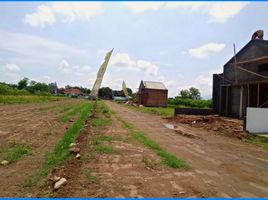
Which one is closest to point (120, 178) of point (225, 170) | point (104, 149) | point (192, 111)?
point (104, 149)

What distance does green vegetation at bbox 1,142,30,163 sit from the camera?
20.9 feet

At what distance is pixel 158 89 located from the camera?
5334 cm

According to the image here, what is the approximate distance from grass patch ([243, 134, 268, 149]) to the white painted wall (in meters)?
0.99

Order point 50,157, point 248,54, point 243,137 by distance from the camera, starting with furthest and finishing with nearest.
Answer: point 248,54
point 243,137
point 50,157

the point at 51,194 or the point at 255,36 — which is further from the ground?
the point at 255,36

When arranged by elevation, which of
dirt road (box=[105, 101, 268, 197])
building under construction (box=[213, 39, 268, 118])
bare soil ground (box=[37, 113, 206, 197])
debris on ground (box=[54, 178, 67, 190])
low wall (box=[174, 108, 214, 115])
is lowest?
dirt road (box=[105, 101, 268, 197])

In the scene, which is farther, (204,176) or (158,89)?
Result: (158,89)

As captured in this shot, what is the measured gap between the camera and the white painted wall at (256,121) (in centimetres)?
1310

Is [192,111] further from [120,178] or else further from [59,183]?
[59,183]

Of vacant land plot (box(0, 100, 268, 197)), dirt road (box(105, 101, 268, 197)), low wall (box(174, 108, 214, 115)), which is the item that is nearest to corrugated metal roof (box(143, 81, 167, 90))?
low wall (box(174, 108, 214, 115))

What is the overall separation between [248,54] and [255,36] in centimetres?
193

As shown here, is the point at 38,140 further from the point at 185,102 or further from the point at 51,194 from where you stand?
the point at 185,102

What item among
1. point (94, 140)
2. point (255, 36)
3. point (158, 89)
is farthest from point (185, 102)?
point (94, 140)

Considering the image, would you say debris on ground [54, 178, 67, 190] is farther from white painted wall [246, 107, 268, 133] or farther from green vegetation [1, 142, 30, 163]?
white painted wall [246, 107, 268, 133]
